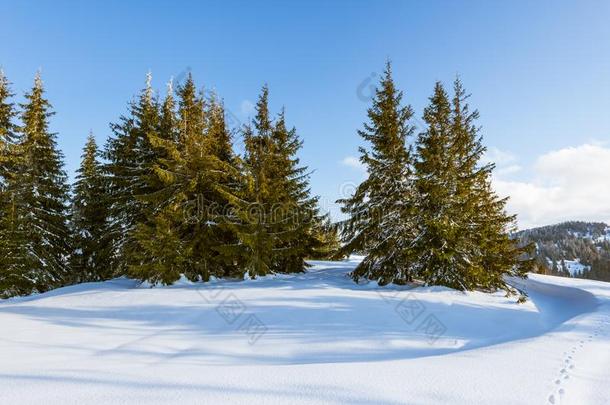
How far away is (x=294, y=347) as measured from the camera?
7184 millimetres

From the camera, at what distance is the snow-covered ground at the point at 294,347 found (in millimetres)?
3998

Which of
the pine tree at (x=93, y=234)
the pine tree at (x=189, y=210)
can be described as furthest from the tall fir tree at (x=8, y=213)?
the pine tree at (x=189, y=210)

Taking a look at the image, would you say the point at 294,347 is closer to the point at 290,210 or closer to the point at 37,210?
the point at 290,210

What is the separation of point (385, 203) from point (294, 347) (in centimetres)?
969

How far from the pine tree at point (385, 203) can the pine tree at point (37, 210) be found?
16363 millimetres

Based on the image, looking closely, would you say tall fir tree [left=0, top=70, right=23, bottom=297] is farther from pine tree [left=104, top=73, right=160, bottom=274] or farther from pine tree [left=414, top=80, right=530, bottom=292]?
pine tree [left=414, top=80, right=530, bottom=292]

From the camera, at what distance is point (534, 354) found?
580cm

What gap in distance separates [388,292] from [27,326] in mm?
11583

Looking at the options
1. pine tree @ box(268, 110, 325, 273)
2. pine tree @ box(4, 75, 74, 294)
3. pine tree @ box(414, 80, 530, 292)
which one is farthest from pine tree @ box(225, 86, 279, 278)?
pine tree @ box(4, 75, 74, 294)

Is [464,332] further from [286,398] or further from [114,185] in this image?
[114,185]

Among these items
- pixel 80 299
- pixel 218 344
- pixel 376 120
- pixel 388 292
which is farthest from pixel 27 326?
pixel 376 120

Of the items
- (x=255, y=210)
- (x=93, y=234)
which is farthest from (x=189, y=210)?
(x=93, y=234)

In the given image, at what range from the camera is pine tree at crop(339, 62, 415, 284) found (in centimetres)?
1485

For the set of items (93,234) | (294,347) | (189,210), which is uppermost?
(189,210)
